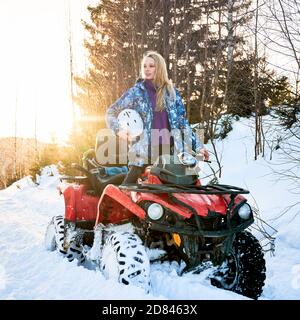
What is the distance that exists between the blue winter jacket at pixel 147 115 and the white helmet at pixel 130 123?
3.2 inches

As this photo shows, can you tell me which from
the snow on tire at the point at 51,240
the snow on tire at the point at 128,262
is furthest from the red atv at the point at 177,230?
the snow on tire at the point at 51,240

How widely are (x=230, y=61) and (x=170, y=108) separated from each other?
5789mm

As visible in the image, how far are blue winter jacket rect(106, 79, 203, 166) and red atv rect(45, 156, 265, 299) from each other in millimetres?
493

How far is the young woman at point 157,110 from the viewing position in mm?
3650

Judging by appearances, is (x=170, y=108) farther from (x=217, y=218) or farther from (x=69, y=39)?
(x=69, y=39)

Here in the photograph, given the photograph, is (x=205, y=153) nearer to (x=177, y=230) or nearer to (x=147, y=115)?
(x=147, y=115)

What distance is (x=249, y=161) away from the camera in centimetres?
982

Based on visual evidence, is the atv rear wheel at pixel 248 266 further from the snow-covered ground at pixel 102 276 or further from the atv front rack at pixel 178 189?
the atv front rack at pixel 178 189

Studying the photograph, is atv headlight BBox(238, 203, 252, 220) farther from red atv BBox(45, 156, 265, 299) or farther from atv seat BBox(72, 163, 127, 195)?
atv seat BBox(72, 163, 127, 195)

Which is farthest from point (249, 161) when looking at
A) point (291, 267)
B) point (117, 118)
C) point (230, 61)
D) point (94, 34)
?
point (94, 34)

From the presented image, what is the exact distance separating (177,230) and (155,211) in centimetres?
20

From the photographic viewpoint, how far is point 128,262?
280 cm

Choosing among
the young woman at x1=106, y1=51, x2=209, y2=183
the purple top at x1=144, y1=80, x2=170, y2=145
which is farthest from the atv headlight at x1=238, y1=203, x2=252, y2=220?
the purple top at x1=144, y1=80, x2=170, y2=145

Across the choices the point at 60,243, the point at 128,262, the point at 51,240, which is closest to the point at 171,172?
the point at 128,262
